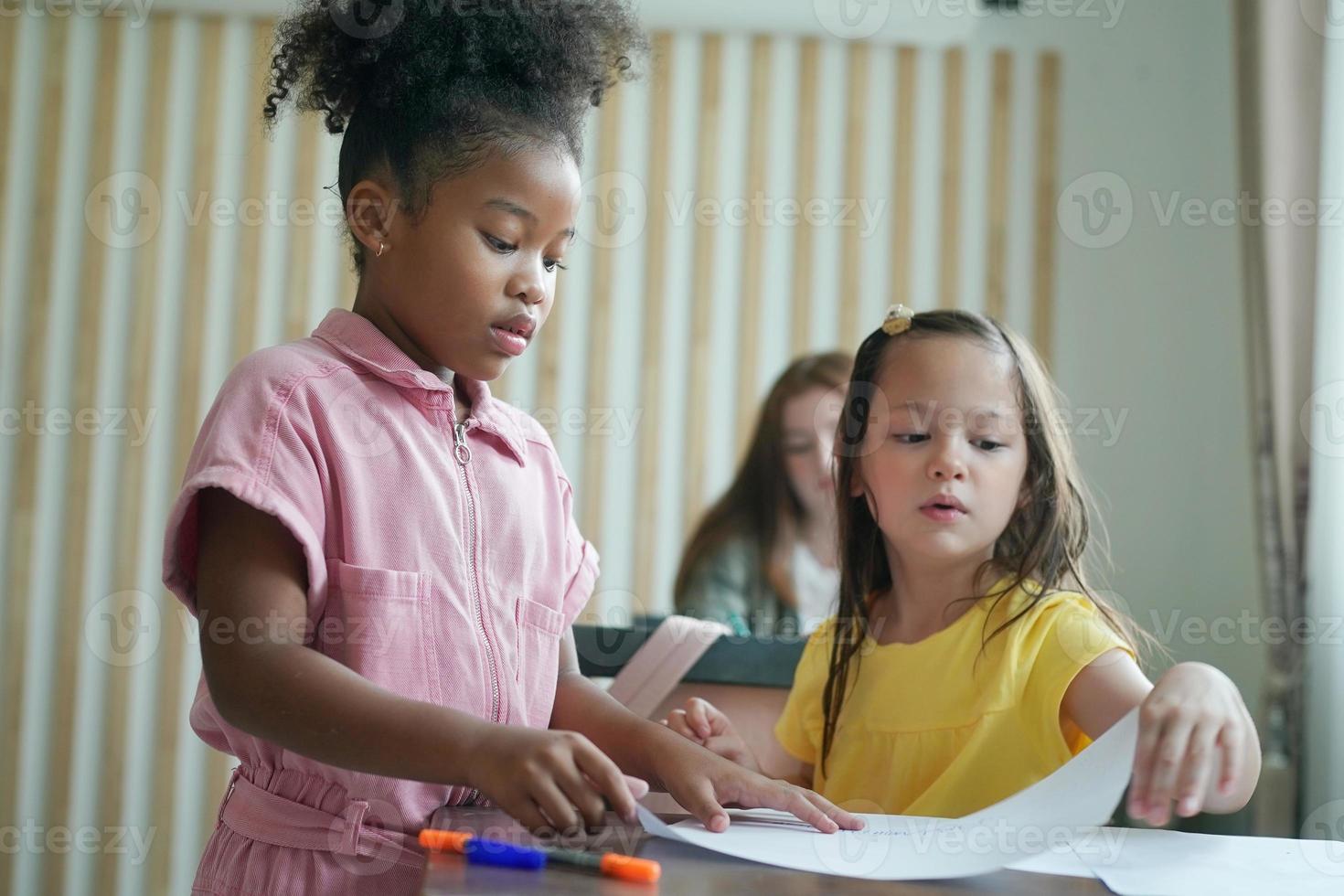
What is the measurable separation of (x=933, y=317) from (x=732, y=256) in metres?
1.97

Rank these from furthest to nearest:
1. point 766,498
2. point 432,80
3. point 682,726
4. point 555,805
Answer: point 766,498
point 682,726
point 432,80
point 555,805

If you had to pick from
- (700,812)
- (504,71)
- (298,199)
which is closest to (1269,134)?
(504,71)

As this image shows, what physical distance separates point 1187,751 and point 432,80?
69 centimetres

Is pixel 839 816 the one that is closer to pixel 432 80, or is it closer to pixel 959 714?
pixel 959 714

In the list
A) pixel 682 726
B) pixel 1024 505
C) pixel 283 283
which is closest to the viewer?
pixel 682 726

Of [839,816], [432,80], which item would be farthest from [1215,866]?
[432,80]

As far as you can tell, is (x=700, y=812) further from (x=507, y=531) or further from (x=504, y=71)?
(x=504, y=71)

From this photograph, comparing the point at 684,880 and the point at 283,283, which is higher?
the point at 283,283

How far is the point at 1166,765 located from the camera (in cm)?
66

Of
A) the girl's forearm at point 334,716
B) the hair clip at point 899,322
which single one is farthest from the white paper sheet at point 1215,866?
the hair clip at point 899,322

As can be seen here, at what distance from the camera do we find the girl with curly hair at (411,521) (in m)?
0.70

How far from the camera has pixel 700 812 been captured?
75 centimetres

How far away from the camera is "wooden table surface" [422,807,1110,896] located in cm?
58

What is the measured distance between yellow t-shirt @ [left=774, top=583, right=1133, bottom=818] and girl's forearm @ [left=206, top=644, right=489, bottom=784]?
0.49 metres
